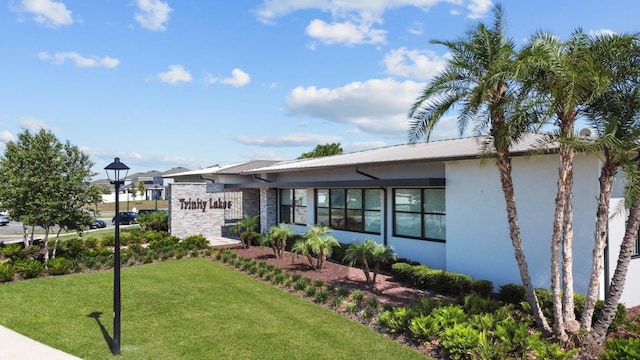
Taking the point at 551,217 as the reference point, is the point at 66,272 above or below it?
below

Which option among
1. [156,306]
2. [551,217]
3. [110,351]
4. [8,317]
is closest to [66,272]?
[8,317]

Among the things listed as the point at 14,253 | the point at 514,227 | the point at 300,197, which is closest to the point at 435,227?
the point at 514,227

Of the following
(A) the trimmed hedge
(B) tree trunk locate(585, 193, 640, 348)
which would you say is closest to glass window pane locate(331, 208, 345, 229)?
(A) the trimmed hedge

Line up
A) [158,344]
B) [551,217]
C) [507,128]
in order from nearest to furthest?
1. [507,128]
2. [158,344]
3. [551,217]

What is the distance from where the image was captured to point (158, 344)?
7.56 metres

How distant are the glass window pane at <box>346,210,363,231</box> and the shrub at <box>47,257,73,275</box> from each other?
33.1 feet

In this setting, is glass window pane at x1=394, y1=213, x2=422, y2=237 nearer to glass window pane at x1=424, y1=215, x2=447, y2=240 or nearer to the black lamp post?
glass window pane at x1=424, y1=215, x2=447, y2=240

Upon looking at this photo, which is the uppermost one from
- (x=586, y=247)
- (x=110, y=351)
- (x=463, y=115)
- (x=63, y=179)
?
(x=463, y=115)

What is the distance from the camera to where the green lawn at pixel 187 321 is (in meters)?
7.23

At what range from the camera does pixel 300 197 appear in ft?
66.8

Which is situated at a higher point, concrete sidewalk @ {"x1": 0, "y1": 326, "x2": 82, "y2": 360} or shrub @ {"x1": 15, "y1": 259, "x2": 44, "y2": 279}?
shrub @ {"x1": 15, "y1": 259, "x2": 44, "y2": 279}

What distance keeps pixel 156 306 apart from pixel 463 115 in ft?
26.9

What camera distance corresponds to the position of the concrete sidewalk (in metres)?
6.99

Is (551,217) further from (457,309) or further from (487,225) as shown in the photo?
(457,309)
